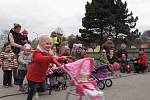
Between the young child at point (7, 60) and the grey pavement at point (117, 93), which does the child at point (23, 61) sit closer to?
the grey pavement at point (117, 93)

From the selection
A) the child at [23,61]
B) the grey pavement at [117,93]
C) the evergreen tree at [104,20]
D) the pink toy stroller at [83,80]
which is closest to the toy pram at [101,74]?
the grey pavement at [117,93]

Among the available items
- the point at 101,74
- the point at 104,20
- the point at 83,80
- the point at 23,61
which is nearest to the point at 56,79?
the point at 23,61

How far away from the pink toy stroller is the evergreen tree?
1918 inches

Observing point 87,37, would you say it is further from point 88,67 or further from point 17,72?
point 88,67

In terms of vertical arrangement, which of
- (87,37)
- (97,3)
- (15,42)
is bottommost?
(15,42)

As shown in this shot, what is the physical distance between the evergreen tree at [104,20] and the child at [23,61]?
45.3 m

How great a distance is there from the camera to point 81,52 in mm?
12086

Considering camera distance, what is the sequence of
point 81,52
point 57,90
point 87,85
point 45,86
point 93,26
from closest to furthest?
1. point 87,85
2. point 45,86
3. point 57,90
4. point 81,52
5. point 93,26

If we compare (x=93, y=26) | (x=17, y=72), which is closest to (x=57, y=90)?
(x=17, y=72)

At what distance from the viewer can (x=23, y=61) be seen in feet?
32.6

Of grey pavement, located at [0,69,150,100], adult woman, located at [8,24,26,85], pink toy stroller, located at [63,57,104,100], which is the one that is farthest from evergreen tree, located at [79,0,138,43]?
pink toy stroller, located at [63,57,104,100]

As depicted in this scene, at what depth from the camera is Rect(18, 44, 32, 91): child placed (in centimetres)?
971

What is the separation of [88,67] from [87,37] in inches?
2018

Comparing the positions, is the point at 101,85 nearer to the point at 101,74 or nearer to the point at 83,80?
the point at 101,74
